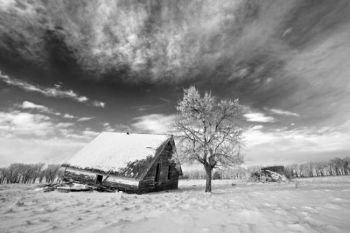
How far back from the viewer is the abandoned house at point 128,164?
55.7 ft

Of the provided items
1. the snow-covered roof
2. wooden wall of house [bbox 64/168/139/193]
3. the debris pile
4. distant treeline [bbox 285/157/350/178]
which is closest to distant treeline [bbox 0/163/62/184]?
wooden wall of house [bbox 64/168/139/193]

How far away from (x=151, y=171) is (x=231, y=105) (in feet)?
34.9

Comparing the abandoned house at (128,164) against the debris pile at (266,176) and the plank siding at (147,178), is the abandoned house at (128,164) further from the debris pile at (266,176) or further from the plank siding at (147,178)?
the debris pile at (266,176)

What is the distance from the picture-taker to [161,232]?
344cm

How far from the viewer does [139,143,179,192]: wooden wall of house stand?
1748 centimetres

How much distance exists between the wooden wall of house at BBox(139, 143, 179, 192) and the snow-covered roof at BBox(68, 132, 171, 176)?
59.0 inches

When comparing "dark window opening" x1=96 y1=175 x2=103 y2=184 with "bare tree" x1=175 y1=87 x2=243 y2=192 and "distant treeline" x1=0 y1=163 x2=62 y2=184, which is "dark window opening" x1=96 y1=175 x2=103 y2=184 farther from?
"distant treeline" x1=0 y1=163 x2=62 y2=184

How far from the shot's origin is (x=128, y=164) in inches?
694

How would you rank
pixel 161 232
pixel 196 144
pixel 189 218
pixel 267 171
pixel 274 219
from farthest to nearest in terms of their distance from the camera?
pixel 267 171
pixel 196 144
pixel 189 218
pixel 274 219
pixel 161 232

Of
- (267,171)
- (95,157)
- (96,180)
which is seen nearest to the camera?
(96,180)

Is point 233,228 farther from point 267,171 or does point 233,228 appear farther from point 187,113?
point 267,171

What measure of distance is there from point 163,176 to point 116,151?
6.14 metres

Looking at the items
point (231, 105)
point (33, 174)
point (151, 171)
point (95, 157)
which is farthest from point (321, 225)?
point (33, 174)

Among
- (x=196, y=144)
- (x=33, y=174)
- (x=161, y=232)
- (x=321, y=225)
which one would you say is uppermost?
(x=196, y=144)
